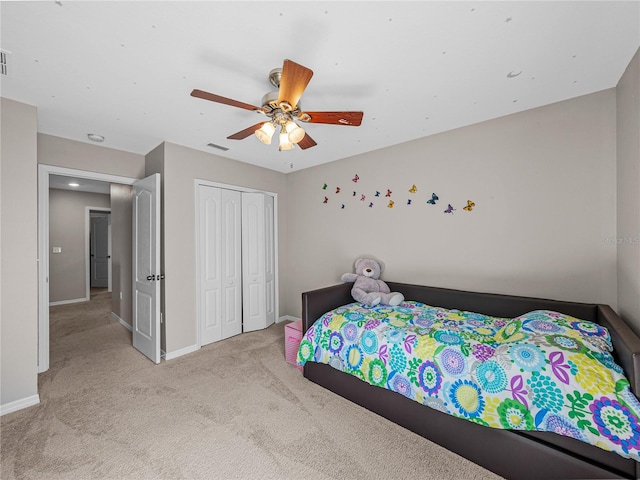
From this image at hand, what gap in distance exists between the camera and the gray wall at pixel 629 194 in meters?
1.61

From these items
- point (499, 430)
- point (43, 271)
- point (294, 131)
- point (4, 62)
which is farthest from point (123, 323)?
point (499, 430)

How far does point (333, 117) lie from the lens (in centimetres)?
176

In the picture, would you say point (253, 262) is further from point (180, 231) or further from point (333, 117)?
point (333, 117)

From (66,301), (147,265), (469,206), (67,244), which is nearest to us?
(469,206)

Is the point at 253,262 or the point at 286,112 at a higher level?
the point at 286,112

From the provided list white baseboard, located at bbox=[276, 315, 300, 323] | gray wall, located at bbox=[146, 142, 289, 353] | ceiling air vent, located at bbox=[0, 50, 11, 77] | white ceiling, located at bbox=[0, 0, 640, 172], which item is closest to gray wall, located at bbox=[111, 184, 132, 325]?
gray wall, located at bbox=[146, 142, 289, 353]

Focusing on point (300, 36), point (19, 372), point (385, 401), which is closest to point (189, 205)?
point (19, 372)

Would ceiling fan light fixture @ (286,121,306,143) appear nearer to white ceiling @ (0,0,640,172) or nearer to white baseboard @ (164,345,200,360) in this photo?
white ceiling @ (0,0,640,172)

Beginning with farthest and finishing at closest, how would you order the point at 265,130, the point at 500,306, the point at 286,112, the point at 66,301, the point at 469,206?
the point at 66,301, the point at 469,206, the point at 500,306, the point at 265,130, the point at 286,112

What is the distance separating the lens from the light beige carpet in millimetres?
1544

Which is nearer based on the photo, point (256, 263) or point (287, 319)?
point (256, 263)

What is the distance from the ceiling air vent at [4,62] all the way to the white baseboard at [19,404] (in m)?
2.45

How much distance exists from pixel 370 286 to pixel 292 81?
225 cm

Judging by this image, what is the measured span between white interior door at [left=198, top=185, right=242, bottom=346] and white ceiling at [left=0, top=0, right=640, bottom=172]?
1201 millimetres
